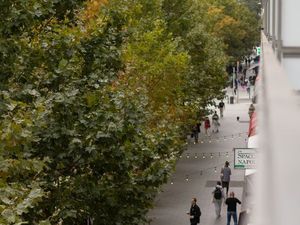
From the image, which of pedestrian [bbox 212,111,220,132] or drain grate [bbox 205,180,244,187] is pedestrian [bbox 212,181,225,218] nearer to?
drain grate [bbox 205,180,244,187]

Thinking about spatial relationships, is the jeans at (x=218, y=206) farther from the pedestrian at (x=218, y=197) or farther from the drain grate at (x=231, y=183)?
the drain grate at (x=231, y=183)

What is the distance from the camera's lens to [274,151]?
0.97m

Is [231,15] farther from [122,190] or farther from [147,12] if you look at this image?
[122,190]

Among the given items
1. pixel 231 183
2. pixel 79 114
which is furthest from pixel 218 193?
pixel 79 114

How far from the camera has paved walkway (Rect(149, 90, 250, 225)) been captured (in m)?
Result: 24.5

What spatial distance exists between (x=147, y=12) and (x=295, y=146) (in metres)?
28.7

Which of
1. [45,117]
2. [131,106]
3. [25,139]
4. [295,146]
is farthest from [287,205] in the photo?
[131,106]

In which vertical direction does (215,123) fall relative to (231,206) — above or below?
above

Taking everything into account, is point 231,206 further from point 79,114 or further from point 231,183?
point 79,114

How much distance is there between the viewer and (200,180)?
3081cm

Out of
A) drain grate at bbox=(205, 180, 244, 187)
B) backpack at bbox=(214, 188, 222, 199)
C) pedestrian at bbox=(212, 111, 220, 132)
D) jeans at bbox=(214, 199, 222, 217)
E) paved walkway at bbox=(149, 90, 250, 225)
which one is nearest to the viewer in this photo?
backpack at bbox=(214, 188, 222, 199)

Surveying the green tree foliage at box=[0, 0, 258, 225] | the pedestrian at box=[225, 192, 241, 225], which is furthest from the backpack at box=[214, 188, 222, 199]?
the green tree foliage at box=[0, 0, 258, 225]

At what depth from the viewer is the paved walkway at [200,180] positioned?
2448 cm

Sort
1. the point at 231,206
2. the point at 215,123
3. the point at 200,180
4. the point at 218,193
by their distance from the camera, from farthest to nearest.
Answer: the point at 215,123, the point at 200,180, the point at 218,193, the point at 231,206
